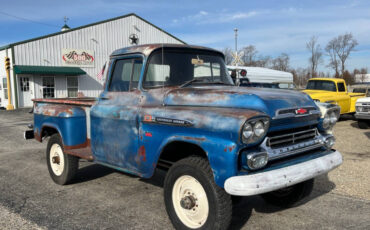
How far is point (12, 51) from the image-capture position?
19922 millimetres

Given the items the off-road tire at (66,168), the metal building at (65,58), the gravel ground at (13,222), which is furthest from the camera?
the metal building at (65,58)

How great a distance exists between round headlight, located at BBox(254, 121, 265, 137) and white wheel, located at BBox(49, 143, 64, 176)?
11.7 ft

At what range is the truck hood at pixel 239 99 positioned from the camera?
3.13 m

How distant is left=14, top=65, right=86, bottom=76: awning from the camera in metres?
19.9

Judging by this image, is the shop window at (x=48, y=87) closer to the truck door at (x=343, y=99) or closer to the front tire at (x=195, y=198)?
the truck door at (x=343, y=99)

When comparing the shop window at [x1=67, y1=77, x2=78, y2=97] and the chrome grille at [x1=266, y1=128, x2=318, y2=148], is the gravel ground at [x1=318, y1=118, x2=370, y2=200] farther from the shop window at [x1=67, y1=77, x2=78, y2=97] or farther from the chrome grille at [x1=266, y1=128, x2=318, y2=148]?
the shop window at [x1=67, y1=77, x2=78, y2=97]

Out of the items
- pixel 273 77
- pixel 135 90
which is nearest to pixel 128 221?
pixel 135 90

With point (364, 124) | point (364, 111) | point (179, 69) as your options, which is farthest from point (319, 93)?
point (179, 69)

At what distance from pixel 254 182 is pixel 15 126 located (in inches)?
492

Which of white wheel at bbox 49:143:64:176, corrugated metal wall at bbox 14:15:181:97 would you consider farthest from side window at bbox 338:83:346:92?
corrugated metal wall at bbox 14:15:181:97

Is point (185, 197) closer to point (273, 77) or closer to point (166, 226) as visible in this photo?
point (166, 226)

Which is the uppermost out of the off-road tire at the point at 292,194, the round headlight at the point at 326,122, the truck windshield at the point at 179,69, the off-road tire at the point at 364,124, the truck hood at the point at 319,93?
the truck windshield at the point at 179,69

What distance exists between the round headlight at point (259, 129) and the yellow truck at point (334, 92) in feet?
30.7

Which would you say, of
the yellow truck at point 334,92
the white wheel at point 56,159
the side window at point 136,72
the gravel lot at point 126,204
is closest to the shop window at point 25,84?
the gravel lot at point 126,204
